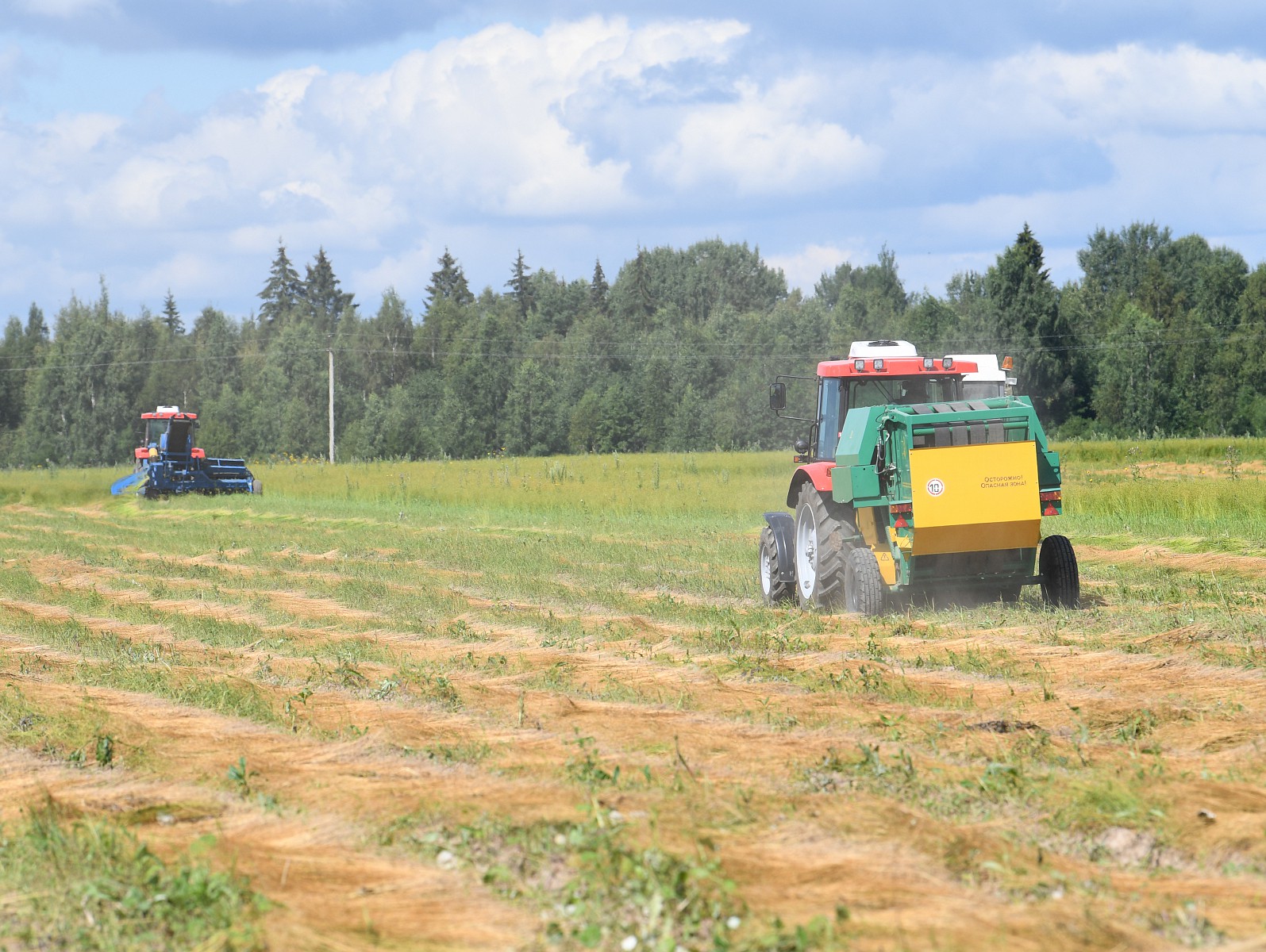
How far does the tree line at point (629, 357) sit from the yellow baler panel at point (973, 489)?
42342 millimetres

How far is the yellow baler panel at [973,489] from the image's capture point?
10.3 m

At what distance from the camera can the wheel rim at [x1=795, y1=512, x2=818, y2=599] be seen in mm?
12094

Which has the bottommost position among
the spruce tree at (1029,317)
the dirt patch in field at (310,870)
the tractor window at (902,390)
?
the dirt patch in field at (310,870)

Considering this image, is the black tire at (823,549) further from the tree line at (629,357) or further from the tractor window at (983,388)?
the tree line at (629,357)

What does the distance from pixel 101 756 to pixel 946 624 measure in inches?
255

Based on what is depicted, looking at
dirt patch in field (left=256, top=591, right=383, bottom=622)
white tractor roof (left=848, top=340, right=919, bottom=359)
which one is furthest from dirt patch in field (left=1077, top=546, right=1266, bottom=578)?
dirt patch in field (left=256, top=591, right=383, bottom=622)

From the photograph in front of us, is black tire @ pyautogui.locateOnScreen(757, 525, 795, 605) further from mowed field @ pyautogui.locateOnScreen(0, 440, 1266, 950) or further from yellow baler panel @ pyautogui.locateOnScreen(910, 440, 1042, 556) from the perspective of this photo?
yellow baler panel @ pyautogui.locateOnScreen(910, 440, 1042, 556)

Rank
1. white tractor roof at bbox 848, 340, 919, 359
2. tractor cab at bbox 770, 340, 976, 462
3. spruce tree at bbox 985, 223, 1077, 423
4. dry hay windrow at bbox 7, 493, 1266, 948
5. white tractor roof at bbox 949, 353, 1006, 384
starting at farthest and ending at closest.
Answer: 1. spruce tree at bbox 985, 223, 1077, 423
2. white tractor roof at bbox 949, 353, 1006, 384
3. white tractor roof at bbox 848, 340, 919, 359
4. tractor cab at bbox 770, 340, 976, 462
5. dry hay windrow at bbox 7, 493, 1266, 948

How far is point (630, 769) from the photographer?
585cm

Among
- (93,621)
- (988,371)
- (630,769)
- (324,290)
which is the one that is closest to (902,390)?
(988,371)

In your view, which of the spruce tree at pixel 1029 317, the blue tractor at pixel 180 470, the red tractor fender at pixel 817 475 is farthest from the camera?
the spruce tree at pixel 1029 317

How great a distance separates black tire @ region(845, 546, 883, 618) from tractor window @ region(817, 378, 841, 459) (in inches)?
66.8

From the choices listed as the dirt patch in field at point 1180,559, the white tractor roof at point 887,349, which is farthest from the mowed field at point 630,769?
the white tractor roof at point 887,349

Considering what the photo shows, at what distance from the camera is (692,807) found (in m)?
5.14
